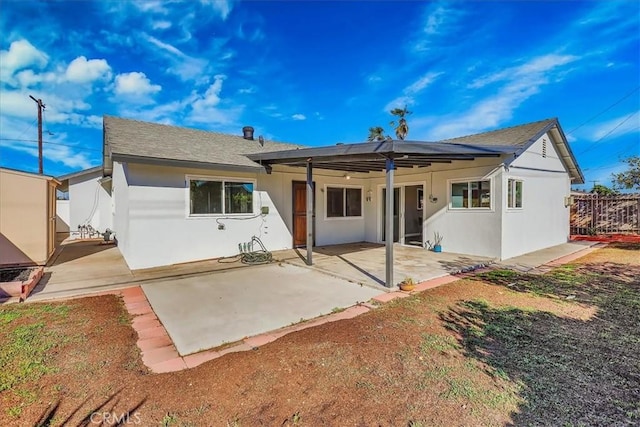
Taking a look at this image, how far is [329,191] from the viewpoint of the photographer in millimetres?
11609

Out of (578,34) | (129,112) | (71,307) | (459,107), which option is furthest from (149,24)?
(459,107)

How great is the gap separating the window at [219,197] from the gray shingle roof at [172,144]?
29.4 inches

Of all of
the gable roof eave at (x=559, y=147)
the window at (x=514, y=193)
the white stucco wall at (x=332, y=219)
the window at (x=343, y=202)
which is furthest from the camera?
the window at (x=343, y=202)

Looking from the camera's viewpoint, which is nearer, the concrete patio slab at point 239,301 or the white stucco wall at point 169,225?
the concrete patio slab at point 239,301

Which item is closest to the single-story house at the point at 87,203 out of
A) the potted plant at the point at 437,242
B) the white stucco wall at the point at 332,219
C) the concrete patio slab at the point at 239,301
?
the white stucco wall at the point at 332,219

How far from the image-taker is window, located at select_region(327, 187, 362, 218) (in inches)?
459

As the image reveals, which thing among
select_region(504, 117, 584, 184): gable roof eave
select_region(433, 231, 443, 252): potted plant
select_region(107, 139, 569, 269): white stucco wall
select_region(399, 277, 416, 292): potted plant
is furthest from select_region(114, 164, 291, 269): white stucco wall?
select_region(504, 117, 584, 184): gable roof eave

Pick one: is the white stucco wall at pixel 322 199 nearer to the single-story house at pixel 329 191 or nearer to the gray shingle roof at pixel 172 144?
the single-story house at pixel 329 191

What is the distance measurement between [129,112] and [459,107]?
85.5 ft

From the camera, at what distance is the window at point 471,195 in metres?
8.92

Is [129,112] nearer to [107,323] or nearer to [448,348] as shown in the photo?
[107,323]

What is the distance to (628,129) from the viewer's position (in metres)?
23.0

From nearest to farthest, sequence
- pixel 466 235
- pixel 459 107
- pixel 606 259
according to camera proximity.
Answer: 1. pixel 606 259
2. pixel 466 235
3. pixel 459 107

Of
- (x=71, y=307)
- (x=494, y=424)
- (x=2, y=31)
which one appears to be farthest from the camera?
(x=2, y=31)
